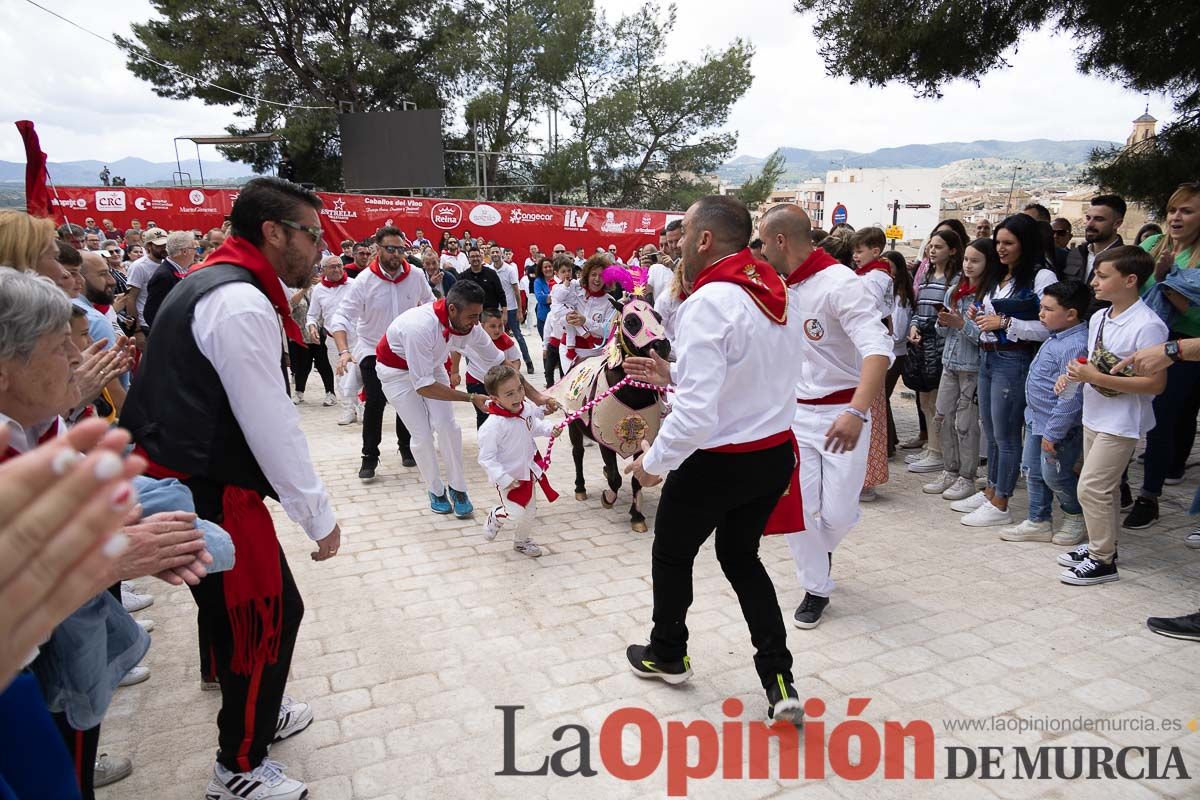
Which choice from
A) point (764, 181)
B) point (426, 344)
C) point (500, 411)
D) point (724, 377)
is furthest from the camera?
point (764, 181)

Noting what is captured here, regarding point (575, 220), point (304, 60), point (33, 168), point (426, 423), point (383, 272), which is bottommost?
point (426, 423)

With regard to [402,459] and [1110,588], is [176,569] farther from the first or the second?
[402,459]

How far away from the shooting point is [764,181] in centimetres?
2997

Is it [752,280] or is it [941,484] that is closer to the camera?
[752,280]

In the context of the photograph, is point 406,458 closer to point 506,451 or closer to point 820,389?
point 506,451

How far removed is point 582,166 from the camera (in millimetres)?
29047

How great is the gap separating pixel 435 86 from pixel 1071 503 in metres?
26.8

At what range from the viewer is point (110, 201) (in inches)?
672

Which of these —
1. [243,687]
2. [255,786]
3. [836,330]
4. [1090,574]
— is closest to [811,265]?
[836,330]

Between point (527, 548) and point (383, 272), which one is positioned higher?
point (383, 272)

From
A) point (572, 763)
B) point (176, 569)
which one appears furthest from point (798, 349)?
point (176, 569)

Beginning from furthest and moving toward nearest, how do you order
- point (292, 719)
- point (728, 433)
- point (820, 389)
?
1. point (820, 389)
2. point (292, 719)
3. point (728, 433)

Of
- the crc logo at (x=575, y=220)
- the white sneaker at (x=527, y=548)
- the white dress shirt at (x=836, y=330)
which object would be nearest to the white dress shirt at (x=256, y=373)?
the white dress shirt at (x=836, y=330)

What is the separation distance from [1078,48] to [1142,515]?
442 centimetres
